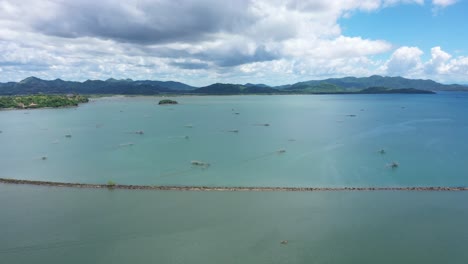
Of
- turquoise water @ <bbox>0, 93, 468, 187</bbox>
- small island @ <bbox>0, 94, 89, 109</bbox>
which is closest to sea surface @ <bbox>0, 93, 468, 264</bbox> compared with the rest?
turquoise water @ <bbox>0, 93, 468, 187</bbox>

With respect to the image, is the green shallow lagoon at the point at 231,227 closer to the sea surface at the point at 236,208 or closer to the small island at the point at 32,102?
the sea surface at the point at 236,208

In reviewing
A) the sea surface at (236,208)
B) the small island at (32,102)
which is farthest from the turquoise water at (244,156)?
the small island at (32,102)

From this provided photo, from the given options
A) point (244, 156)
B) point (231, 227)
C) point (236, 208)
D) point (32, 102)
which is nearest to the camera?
point (231, 227)

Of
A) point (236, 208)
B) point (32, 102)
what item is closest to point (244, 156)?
point (236, 208)

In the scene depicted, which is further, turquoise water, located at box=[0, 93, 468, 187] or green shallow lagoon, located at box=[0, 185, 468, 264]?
turquoise water, located at box=[0, 93, 468, 187]

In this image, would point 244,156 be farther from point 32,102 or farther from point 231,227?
point 32,102

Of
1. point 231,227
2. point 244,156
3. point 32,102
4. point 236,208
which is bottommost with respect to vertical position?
point 231,227

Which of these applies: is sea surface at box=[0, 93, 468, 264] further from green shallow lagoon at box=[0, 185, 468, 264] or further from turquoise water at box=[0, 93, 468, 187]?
turquoise water at box=[0, 93, 468, 187]

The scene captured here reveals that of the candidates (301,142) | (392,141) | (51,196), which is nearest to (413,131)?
(392,141)

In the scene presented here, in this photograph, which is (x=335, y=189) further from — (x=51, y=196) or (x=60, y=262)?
(x=51, y=196)
